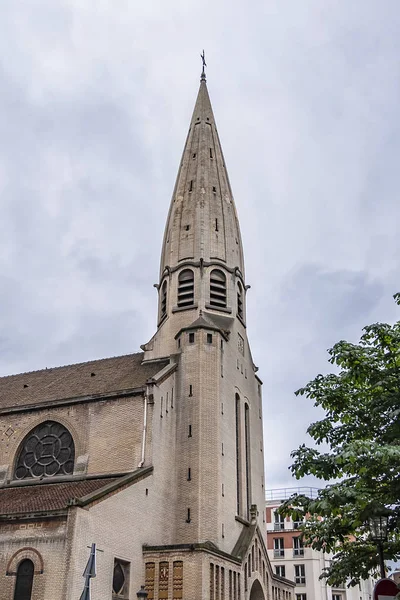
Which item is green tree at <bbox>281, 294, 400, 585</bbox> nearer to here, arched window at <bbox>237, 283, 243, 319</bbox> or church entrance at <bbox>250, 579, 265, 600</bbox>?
church entrance at <bbox>250, 579, 265, 600</bbox>

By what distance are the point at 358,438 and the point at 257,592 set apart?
21701mm

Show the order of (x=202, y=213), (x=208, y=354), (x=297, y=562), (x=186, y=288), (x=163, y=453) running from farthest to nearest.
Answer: (x=297, y=562) < (x=202, y=213) < (x=186, y=288) < (x=208, y=354) < (x=163, y=453)

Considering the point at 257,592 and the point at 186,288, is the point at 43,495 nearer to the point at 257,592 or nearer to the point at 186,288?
the point at 257,592

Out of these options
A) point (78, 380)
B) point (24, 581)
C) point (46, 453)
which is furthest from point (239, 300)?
point (24, 581)

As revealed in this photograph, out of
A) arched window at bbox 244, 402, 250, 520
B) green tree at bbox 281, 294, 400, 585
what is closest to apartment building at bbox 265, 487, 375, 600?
arched window at bbox 244, 402, 250, 520

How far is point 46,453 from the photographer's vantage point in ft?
110

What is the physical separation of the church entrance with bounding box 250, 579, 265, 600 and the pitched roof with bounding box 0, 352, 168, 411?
1188 cm

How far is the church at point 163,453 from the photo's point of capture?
24.4m

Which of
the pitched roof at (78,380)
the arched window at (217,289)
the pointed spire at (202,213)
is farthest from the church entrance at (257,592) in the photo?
the pointed spire at (202,213)

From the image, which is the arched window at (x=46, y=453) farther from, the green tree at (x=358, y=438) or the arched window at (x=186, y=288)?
the green tree at (x=358, y=438)

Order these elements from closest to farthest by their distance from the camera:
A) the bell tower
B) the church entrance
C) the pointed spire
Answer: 1. the bell tower
2. the church entrance
3. the pointed spire

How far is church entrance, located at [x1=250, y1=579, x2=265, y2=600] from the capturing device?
32369mm

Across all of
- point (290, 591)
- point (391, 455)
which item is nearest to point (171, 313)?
point (290, 591)

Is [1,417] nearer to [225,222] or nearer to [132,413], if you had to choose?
[132,413]
